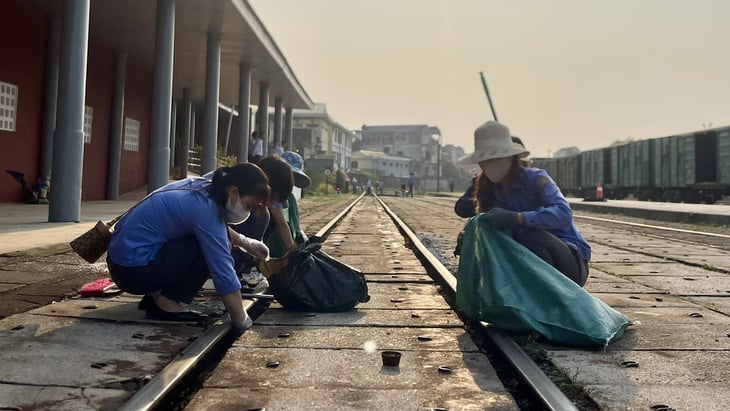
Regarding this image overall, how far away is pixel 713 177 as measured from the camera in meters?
21.5

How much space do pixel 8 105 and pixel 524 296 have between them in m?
12.9

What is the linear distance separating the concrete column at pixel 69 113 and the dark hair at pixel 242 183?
6.72m

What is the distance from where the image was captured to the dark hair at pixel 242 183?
320 cm

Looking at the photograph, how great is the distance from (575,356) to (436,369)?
0.73m

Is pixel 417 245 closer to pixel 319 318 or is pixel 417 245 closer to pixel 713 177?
pixel 319 318

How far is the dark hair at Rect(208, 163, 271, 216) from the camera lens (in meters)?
3.20

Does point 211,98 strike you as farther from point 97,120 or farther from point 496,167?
point 496,167

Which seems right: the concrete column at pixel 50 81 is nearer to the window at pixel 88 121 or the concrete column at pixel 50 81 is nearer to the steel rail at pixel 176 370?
the window at pixel 88 121

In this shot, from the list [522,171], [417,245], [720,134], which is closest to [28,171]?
[417,245]

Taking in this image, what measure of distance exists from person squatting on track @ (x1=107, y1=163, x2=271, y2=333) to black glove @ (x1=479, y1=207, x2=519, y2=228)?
1262mm

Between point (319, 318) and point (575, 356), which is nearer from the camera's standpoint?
point (575, 356)

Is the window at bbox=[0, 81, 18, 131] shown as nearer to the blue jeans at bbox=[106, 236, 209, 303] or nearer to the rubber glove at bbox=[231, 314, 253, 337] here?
the blue jeans at bbox=[106, 236, 209, 303]

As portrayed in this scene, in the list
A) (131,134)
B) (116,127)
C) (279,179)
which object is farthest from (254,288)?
(131,134)

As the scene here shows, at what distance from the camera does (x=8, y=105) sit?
1301 cm
